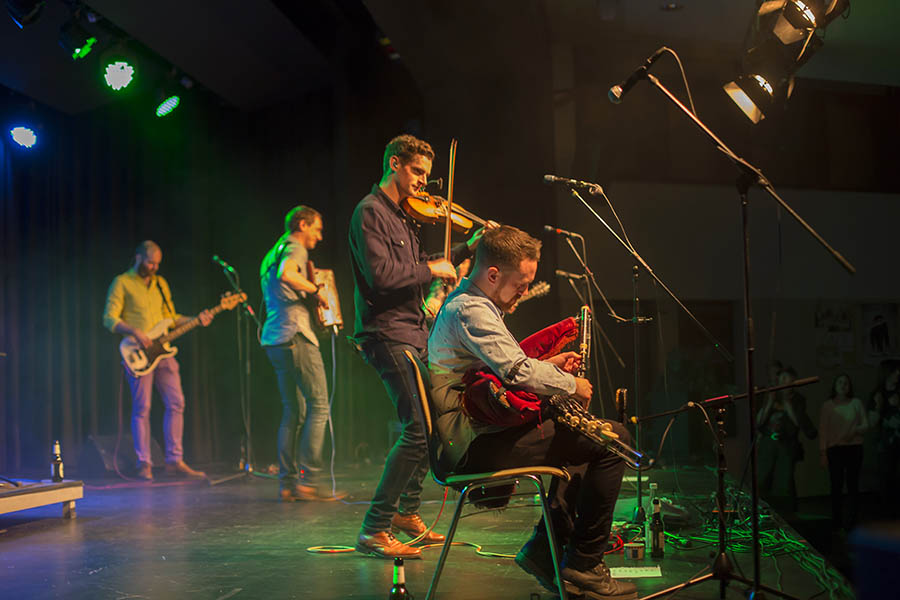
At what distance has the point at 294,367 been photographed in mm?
5012

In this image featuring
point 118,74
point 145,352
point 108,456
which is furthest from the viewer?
point 108,456

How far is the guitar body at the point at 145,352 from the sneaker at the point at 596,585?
499 cm

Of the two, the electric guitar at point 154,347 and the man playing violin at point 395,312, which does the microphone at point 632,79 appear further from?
the electric guitar at point 154,347

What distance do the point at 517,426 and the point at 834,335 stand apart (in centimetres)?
641

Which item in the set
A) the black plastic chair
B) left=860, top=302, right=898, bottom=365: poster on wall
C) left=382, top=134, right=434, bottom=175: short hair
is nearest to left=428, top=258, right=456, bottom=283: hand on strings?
left=382, top=134, right=434, bottom=175: short hair

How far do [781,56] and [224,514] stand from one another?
4.13 m

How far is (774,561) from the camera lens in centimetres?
308

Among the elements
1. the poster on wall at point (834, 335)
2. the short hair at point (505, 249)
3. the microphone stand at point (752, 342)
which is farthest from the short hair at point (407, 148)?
the poster on wall at point (834, 335)

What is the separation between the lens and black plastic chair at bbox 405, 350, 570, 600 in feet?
7.54

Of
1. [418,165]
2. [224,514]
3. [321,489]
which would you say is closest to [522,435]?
[418,165]

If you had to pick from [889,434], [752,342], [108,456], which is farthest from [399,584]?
[889,434]

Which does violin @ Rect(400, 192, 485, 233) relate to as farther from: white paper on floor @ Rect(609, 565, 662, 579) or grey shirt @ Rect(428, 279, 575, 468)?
white paper on floor @ Rect(609, 565, 662, 579)

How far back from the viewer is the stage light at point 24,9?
479 centimetres

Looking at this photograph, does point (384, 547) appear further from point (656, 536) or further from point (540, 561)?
point (656, 536)
